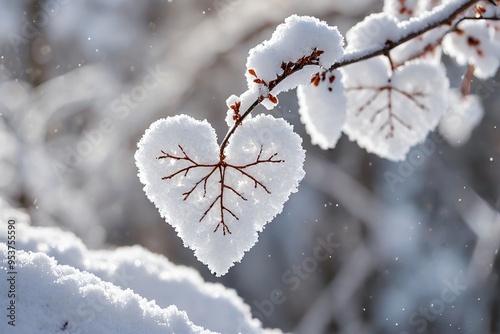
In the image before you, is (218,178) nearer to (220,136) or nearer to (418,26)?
(418,26)

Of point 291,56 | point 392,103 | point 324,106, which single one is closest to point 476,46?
point 392,103

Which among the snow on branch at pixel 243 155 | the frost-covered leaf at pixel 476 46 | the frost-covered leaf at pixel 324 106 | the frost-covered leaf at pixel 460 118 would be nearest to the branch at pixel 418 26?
the snow on branch at pixel 243 155

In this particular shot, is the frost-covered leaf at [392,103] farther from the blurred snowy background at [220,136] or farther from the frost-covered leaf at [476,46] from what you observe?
the blurred snowy background at [220,136]

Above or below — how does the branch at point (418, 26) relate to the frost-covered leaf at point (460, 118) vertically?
below

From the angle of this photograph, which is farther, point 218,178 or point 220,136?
point 220,136

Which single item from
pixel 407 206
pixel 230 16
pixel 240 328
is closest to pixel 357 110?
pixel 240 328

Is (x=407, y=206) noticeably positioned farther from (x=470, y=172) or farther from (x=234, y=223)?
(x=234, y=223)

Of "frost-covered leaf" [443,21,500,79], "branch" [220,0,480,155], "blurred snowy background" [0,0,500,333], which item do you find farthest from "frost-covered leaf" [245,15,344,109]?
"blurred snowy background" [0,0,500,333]
